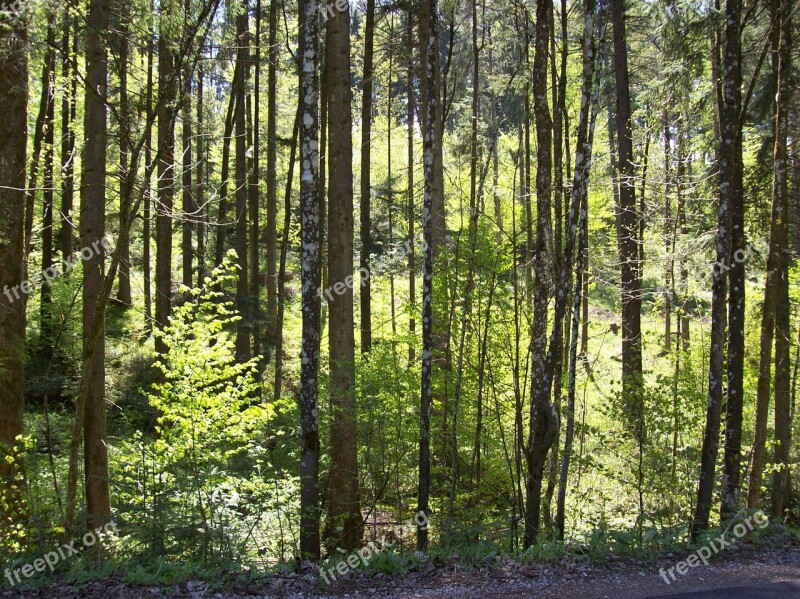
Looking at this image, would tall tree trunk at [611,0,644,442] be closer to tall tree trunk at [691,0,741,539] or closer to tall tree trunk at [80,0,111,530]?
tall tree trunk at [691,0,741,539]

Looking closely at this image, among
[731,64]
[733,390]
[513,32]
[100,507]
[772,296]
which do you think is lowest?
[100,507]

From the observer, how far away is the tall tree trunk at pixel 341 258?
348 inches

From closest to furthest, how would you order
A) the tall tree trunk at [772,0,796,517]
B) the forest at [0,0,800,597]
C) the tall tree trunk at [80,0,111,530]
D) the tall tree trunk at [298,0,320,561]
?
the tall tree trunk at [298,0,320,561] → the forest at [0,0,800,597] → the tall tree trunk at [80,0,111,530] → the tall tree trunk at [772,0,796,517]

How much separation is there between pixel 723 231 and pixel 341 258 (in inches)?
218

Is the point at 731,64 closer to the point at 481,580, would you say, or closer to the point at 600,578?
the point at 600,578

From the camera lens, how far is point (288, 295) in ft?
107

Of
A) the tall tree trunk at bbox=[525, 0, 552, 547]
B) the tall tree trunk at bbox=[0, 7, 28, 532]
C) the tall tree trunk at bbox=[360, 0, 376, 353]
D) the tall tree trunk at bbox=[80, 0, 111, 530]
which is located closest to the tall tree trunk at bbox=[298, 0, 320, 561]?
the tall tree trunk at bbox=[525, 0, 552, 547]

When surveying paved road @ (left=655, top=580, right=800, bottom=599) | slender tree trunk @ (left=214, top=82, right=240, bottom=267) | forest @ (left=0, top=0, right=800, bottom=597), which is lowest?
paved road @ (left=655, top=580, right=800, bottom=599)

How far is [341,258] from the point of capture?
30.4ft

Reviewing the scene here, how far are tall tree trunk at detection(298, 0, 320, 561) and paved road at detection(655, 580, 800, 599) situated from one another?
3.87 meters

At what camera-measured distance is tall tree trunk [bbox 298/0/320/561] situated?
680 centimetres

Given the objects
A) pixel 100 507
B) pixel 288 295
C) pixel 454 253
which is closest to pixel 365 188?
pixel 454 253

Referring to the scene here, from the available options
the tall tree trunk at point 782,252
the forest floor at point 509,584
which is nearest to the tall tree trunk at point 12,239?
the forest floor at point 509,584

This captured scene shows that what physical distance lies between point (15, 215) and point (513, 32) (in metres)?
15.8
